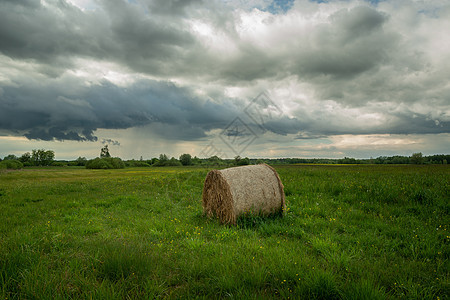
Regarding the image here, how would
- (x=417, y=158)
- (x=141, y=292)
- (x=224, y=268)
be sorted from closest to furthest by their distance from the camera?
(x=141, y=292) → (x=224, y=268) → (x=417, y=158)

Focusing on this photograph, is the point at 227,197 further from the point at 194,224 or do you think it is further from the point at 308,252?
the point at 308,252

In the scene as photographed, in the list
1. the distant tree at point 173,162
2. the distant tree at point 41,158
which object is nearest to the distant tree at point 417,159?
the distant tree at point 173,162

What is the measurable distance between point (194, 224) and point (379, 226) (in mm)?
5543

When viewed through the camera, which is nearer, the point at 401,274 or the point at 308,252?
the point at 401,274

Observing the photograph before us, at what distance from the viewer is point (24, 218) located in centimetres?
826

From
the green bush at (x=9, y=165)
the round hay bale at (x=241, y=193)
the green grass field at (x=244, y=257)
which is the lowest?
the green grass field at (x=244, y=257)

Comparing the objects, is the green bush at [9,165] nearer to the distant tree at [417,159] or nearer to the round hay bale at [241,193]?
the round hay bale at [241,193]

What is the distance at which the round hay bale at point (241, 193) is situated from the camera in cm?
714

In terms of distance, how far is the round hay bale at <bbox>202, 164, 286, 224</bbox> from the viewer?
714 cm

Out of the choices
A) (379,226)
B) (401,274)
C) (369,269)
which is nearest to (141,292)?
(369,269)

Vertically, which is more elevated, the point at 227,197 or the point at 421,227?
the point at 227,197

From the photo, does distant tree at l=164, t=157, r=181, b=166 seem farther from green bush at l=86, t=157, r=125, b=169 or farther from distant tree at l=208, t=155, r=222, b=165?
distant tree at l=208, t=155, r=222, b=165

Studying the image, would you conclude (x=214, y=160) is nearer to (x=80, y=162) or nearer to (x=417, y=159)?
(x=417, y=159)

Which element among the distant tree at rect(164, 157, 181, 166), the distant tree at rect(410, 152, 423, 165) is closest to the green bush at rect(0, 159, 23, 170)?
the distant tree at rect(164, 157, 181, 166)
